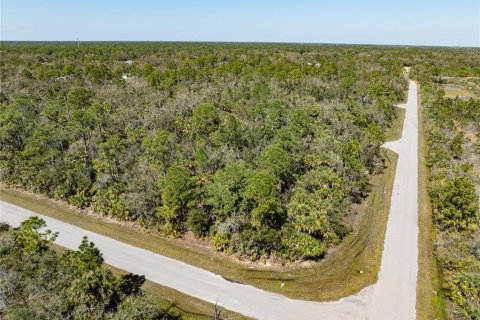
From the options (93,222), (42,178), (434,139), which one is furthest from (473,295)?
(42,178)

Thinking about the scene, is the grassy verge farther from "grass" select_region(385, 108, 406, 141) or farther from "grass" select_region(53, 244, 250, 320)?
"grass" select_region(385, 108, 406, 141)

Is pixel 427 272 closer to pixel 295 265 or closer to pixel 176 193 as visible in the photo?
pixel 295 265

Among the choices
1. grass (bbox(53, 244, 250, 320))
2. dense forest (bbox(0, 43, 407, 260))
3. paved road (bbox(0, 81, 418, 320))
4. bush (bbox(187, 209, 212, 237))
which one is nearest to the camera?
grass (bbox(53, 244, 250, 320))

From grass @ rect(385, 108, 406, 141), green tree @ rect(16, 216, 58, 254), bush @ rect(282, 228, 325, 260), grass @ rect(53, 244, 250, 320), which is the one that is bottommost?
grass @ rect(53, 244, 250, 320)

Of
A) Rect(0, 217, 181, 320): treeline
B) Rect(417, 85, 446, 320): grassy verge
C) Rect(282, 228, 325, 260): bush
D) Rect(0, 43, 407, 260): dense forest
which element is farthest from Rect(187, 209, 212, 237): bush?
Rect(417, 85, 446, 320): grassy verge

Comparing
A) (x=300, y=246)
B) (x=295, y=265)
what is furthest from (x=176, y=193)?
(x=295, y=265)
